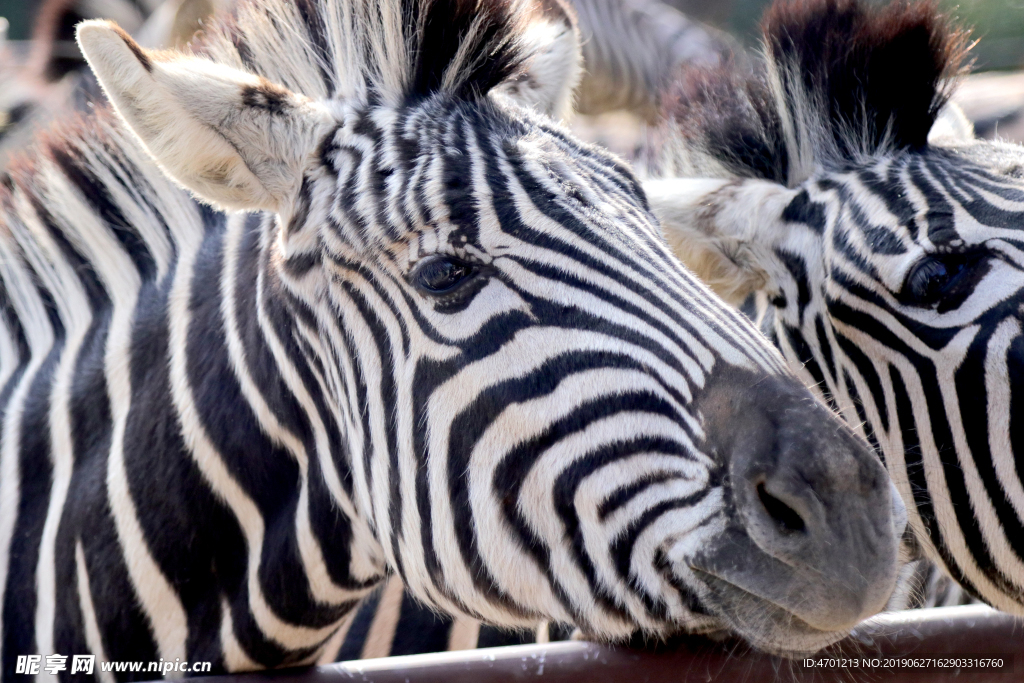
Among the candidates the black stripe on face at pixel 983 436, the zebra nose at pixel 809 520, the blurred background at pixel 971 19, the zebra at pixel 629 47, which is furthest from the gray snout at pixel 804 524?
the zebra at pixel 629 47

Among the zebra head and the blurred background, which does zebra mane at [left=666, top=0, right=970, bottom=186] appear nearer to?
the blurred background

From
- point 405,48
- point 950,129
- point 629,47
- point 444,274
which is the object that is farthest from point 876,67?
point 629,47

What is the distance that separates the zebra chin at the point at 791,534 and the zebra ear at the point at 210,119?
1.26 m

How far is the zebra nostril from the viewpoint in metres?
1.63

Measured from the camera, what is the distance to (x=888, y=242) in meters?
2.56

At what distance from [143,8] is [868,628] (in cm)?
917

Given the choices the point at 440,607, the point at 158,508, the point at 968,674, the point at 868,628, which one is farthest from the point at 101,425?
the point at 968,674

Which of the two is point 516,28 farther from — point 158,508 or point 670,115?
point 158,508

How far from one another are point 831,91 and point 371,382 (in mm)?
2059

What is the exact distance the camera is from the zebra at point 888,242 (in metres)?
2.43

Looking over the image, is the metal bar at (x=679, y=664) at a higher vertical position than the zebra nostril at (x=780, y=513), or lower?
lower

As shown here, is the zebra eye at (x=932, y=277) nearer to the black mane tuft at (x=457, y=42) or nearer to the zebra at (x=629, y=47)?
the black mane tuft at (x=457, y=42)

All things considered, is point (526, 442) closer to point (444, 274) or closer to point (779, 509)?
point (444, 274)

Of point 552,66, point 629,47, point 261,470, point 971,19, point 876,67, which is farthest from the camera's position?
point 629,47
